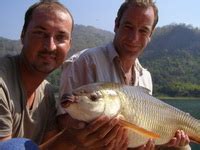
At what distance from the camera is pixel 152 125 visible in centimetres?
434

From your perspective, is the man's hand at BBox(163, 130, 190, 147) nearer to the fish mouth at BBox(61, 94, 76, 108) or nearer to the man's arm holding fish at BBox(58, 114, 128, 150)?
the man's arm holding fish at BBox(58, 114, 128, 150)

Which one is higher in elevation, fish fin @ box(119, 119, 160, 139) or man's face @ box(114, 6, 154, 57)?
man's face @ box(114, 6, 154, 57)

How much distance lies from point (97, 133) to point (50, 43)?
1.13 m

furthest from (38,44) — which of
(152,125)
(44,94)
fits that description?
(152,125)

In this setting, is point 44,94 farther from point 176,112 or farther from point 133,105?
point 176,112

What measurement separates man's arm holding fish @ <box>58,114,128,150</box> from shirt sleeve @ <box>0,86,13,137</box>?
52 centimetres

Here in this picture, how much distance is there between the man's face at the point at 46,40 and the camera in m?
4.27

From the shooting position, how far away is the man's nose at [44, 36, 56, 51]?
4.26 m

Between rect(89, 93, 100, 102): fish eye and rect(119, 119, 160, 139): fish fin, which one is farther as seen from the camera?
rect(119, 119, 160, 139): fish fin

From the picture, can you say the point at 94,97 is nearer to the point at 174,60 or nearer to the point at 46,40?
the point at 46,40

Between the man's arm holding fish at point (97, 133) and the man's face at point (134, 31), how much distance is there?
1630 mm

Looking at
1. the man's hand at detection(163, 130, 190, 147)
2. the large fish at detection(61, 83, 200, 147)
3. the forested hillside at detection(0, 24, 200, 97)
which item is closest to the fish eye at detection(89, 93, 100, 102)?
the large fish at detection(61, 83, 200, 147)

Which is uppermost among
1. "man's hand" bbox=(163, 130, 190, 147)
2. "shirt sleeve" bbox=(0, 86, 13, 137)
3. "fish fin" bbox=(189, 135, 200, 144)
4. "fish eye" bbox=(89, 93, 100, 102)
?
"fish eye" bbox=(89, 93, 100, 102)

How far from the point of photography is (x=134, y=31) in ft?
17.2
